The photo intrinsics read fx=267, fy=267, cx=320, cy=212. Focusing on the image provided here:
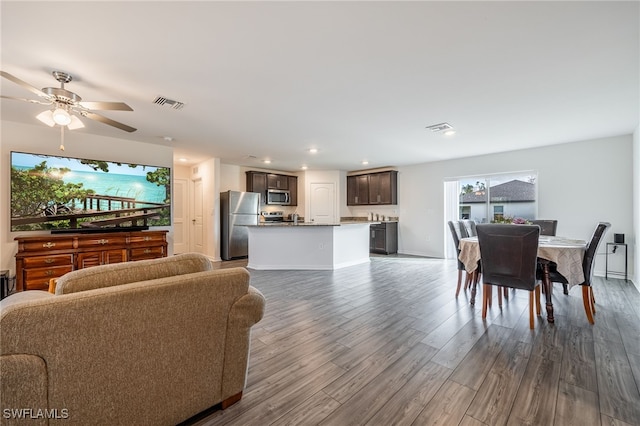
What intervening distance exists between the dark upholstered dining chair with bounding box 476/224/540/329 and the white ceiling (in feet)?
4.75

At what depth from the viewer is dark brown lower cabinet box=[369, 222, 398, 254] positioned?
7.04m

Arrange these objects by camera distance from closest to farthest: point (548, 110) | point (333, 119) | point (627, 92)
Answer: point (627, 92), point (548, 110), point (333, 119)

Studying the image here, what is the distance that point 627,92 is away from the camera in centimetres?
279

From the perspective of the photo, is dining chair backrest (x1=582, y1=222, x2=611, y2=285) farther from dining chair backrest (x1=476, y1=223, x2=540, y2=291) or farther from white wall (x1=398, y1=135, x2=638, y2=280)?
white wall (x1=398, y1=135, x2=638, y2=280)

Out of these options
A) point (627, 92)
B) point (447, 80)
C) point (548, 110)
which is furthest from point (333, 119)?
point (627, 92)

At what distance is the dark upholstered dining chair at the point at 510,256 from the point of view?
257 centimetres

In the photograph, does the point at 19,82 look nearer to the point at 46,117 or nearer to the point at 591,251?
the point at 46,117

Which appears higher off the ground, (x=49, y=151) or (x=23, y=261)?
(x=49, y=151)

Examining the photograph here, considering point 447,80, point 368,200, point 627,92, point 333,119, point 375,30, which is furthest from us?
point 368,200

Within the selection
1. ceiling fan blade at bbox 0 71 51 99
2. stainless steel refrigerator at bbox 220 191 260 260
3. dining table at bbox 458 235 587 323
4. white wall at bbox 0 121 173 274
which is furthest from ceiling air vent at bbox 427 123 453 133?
white wall at bbox 0 121 173 274

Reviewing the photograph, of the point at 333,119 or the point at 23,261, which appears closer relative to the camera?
the point at 23,261

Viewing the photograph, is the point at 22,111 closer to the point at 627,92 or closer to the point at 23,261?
the point at 23,261

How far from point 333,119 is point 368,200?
430 cm

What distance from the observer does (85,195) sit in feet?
13.3
